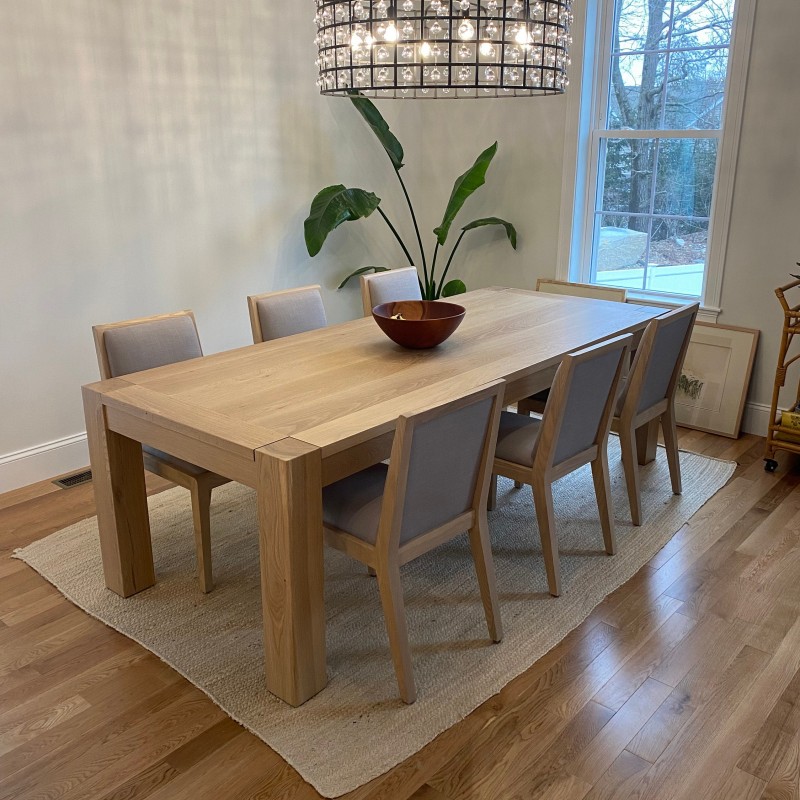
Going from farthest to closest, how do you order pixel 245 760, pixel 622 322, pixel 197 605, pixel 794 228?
1. pixel 794 228
2. pixel 622 322
3. pixel 197 605
4. pixel 245 760

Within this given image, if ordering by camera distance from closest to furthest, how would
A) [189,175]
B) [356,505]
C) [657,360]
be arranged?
[356,505] → [657,360] → [189,175]

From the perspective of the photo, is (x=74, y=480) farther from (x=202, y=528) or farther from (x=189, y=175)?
(x=189, y=175)

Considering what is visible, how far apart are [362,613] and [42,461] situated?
6.21ft

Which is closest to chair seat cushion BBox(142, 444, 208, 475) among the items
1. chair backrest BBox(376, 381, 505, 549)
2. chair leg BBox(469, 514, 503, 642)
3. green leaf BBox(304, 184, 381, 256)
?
chair backrest BBox(376, 381, 505, 549)

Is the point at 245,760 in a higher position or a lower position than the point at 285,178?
lower

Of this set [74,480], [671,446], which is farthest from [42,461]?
[671,446]

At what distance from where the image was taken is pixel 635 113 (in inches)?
171

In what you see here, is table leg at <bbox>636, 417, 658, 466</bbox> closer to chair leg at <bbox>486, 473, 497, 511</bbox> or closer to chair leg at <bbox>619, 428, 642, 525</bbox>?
chair leg at <bbox>619, 428, 642, 525</bbox>

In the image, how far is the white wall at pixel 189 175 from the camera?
3.40 meters

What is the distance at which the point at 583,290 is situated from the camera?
417 centimetres

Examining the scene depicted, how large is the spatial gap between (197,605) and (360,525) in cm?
79

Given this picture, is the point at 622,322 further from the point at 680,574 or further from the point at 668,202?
the point at 668,202

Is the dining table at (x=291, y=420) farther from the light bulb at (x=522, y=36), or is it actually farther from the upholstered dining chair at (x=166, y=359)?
the light bulb at (x=522, y=36)

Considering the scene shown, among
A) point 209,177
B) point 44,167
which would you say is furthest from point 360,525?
point 209,177
